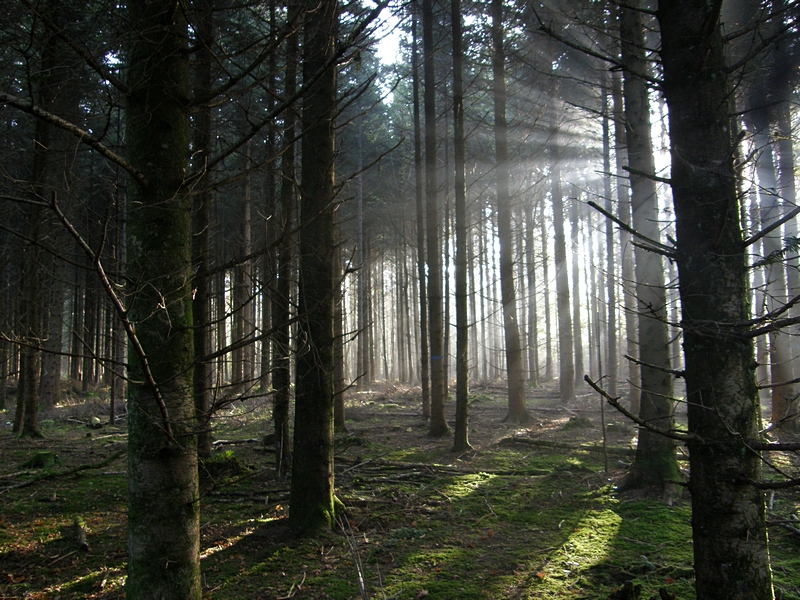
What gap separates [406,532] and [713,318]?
4.20 meters

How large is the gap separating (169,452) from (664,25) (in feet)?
12.5

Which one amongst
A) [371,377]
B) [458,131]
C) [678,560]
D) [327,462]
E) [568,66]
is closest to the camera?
[678,560]

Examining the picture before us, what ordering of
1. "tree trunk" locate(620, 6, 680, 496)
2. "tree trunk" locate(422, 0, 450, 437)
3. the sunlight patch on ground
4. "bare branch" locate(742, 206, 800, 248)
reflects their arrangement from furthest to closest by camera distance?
1. "tree trunk" locate(422, 0, 450, 437)
2. the sunlight patch on ground
3. "tree trunk" locate(620, 6, 680, 496)
4. "bare branch" locate(742, 206, 800, 248)

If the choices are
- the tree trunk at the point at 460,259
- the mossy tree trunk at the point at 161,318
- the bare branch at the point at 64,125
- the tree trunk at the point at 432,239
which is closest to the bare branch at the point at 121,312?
the mossy tree trunk at the point at 161,318

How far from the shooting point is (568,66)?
16.4 metres

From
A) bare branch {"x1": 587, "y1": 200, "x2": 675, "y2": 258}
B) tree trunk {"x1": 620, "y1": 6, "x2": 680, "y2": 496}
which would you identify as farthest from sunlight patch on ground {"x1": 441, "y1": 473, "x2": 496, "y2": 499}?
bare branch {"x1": 587, "y1": 200, "x2": 675, "y2": 258}

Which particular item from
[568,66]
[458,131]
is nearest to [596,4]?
[458,131]

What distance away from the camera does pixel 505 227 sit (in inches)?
534

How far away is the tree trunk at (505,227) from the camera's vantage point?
13.0m

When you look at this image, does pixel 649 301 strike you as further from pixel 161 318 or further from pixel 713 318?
pixel 161 318

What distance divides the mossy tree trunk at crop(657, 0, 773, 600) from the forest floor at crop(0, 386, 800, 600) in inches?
11.3

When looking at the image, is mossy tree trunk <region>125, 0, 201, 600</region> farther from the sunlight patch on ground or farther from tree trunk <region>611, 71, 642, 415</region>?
tree trunk <region>611, 71, 642, 415</region>

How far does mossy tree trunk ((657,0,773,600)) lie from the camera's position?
2518mm

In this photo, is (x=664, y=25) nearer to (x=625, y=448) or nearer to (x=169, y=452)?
(x=169, y=452)
